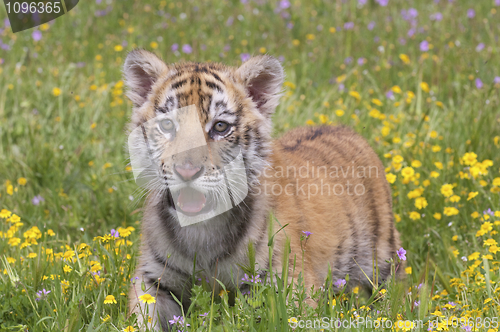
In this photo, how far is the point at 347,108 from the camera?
6465mm

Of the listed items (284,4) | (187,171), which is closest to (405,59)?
(284,4)

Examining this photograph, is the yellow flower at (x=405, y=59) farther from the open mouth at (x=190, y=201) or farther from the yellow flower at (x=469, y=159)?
the open mouth at (x=190, y=201)

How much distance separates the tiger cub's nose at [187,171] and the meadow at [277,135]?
0.58 m

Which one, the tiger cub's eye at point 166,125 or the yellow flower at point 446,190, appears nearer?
the tiger cub's eye at point 166,125

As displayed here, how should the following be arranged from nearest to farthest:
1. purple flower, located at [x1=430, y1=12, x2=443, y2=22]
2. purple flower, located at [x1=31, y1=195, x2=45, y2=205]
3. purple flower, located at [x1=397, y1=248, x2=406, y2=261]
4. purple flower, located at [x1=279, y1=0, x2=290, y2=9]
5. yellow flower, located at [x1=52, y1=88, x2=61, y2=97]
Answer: purple flower, located at [x1=397, y1=248, x2=406, y2=261] < purple flower, located at [x1=31, y1=195, x2=45, y2=205] < yellow flower, located at [x1=52, y1=88, x2=61, y2=97] < purple flower, located at [x1=430, y1=12, x2=443, y2=22] < purple flower, located at [x1=279, y1=0, x2=290, y2=9]

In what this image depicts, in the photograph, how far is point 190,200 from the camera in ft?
10.2

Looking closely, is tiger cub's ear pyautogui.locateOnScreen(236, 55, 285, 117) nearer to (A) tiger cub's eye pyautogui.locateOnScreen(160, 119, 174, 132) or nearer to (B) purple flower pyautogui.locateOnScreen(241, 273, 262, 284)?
(A) tiger cub's eye pyautogui.locateOnScreen(160, 119, 174, 132)

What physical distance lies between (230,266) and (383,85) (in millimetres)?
4434

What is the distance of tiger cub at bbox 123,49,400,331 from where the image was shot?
9.90ft

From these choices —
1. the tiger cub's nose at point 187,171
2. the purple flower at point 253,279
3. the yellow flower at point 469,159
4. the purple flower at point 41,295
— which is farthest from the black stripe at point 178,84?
the yellow flower at point 469,159

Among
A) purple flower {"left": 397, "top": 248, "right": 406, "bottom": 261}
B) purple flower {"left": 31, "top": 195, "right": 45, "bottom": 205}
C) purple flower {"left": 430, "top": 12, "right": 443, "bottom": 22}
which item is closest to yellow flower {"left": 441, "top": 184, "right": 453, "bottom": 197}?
purple flower {"left": 397, "top": 248, "right": 406, "bottom": 261}

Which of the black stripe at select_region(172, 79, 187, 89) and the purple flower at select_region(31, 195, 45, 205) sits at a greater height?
the black stripe at select_region(172, 79, 187, 89)

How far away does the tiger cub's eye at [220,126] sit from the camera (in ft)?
10.0

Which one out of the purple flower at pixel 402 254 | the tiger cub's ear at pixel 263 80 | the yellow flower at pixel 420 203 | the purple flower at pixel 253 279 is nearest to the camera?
the purple flower at pixel 253 279
